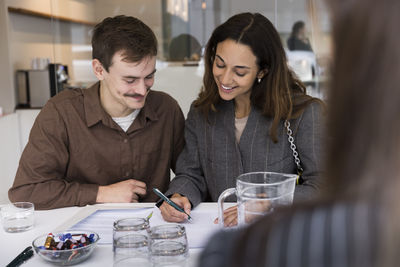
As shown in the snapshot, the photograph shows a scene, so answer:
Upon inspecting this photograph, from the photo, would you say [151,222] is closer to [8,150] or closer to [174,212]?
[174,212]

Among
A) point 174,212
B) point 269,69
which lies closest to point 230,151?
point 269,69

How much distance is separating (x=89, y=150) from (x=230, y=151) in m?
0.57

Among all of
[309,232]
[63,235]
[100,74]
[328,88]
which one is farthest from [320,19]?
[100,74]

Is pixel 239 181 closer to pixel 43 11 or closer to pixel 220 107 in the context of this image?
pixel 220 107

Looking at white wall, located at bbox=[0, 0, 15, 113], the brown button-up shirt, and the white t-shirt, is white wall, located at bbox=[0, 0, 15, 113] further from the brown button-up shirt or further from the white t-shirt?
the white t-shirt

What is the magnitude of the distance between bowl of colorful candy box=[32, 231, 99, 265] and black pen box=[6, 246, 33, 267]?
43mm

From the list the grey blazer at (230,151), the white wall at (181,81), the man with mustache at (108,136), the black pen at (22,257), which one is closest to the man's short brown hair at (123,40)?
the man with mustache at (108,136)

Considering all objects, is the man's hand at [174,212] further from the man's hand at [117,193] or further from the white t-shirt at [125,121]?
the white t-shirt at [125,121]

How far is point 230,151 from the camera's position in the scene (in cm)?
191

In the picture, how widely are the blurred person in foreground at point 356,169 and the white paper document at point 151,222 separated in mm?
906

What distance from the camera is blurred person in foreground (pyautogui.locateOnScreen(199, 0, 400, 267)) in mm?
385

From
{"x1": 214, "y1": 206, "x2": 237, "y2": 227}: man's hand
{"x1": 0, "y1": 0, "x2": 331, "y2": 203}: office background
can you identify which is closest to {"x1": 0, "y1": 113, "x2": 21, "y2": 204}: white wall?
{"x1": 0, "y1": 0, "x2": 331, "y2": 203}: office background

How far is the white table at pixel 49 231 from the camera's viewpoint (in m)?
1.24

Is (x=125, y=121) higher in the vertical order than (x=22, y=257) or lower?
higher
